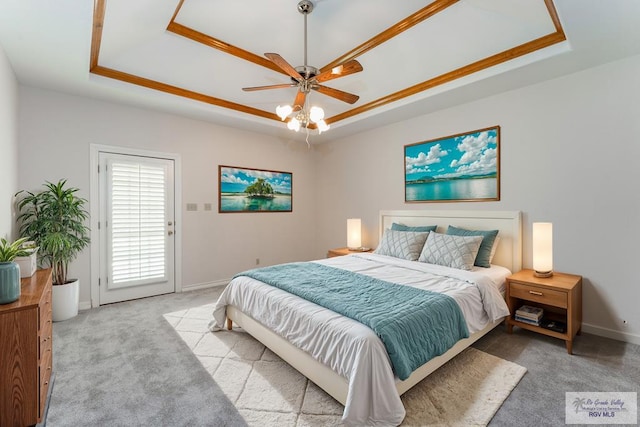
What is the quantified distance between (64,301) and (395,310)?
11.8ft

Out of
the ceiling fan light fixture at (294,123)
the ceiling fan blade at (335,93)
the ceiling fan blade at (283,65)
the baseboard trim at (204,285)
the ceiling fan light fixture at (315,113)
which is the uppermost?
the ceiling fan blade at (283,65)

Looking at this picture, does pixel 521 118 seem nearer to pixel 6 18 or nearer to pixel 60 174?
pixel 6 18

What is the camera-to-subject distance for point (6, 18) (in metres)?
2.16

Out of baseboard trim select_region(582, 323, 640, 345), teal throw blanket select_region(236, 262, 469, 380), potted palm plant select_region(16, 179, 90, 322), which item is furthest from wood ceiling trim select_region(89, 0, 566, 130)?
baseboard trim select_region(582, 323, 640, 345)

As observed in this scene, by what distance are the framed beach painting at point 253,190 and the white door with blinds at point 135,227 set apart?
80cm

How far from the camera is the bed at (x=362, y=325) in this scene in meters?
1.65

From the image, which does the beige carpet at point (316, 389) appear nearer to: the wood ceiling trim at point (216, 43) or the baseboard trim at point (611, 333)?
the baseboard trim at point (611, 333)

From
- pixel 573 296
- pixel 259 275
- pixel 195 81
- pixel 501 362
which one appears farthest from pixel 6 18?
pixel 573 296

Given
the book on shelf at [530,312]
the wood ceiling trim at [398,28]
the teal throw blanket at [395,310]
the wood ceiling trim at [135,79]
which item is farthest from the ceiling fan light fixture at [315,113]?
the book on shelf at [530,312]

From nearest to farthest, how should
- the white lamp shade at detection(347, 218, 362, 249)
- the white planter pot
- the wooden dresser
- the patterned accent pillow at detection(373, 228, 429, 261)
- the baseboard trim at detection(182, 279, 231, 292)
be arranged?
the wooden dresser → the white planter pot → the patterned accent pillow at detection(373, 228, 429, 261) → the baseboard trim at detection(182, 279, 231, 292) → the white lamp shade at detection(347, 218, 362, 249)

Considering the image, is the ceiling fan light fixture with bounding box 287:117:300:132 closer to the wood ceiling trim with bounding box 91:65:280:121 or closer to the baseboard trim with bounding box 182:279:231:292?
the wood ceiling trim with bounding box 91:65:280:121

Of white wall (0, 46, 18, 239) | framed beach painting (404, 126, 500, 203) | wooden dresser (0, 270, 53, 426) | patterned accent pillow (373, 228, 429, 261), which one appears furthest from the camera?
patterned accent pillow (373, 228, 429, 261)

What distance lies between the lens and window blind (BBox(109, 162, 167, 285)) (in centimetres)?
383

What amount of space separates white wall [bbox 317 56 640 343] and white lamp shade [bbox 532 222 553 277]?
0.32 metres
